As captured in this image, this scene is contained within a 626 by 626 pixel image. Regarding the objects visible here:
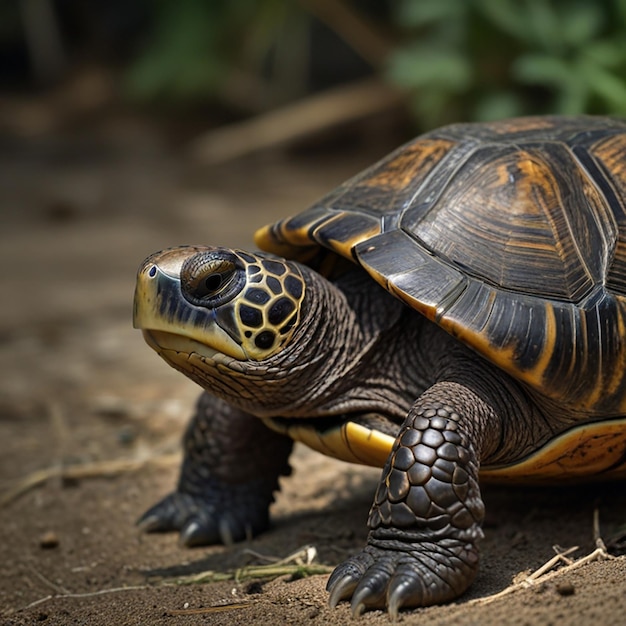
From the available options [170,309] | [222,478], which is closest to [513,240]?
[170,309]

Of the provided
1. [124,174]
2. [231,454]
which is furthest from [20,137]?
Answer: [231,454]

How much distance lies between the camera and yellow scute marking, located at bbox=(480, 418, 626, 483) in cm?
329

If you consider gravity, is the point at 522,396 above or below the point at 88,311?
above

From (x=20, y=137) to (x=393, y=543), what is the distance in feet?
50.3

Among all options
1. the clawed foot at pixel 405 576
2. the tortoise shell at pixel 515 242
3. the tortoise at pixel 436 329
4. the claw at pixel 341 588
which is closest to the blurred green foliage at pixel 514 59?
the tortoise shell at pixel 515 242

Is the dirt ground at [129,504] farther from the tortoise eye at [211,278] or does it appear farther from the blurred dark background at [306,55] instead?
the blurred dark background at [306,55]

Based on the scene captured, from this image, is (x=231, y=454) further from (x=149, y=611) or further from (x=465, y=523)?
(x=465, y=523)

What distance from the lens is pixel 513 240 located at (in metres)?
3.39

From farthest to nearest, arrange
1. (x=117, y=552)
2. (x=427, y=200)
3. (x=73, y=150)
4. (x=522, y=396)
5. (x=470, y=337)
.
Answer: (x=73, y=150), (x=117, y=552), (x=427, y=200), (x=522, y=396), (x=470, y=337)

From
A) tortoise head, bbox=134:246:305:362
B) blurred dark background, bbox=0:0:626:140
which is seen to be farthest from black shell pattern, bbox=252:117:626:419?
blurred dark background, bbox=0:0:626:140

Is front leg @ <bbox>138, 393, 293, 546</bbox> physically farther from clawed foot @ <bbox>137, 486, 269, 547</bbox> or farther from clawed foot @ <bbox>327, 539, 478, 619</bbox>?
clawed foot @ <bbox>327, 539, 478, 619</bbox>

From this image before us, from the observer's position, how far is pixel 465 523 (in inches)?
113

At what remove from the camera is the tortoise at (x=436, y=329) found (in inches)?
114

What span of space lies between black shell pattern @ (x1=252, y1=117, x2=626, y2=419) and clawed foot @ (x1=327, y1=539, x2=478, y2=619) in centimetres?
71
